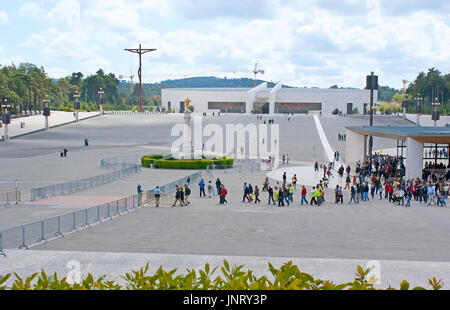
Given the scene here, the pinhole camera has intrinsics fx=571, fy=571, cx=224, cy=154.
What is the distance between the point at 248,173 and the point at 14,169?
15.2m

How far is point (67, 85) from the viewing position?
5674 inches

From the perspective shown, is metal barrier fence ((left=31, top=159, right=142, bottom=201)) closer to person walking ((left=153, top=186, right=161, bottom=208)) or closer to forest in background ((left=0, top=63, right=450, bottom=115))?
person walking ((left=153, top=186, right=161, bottom=208))

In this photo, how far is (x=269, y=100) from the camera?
132 m

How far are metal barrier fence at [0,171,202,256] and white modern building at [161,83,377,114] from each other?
110267 mm

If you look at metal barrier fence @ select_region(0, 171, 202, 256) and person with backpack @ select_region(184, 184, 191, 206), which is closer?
metal barrier fence @ select_region(0, 171, 202, 256)

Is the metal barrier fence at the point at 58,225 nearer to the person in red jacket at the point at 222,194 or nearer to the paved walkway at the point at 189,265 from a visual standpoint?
the paved walkway at the point at 189,265

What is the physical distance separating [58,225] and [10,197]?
954 cm

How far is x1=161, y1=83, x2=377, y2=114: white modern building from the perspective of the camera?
12925 centimetres

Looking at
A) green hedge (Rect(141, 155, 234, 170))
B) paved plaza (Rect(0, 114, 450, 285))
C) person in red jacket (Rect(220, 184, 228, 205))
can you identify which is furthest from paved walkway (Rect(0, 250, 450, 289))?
green hedge (Rect(141, 155, 234, 170))

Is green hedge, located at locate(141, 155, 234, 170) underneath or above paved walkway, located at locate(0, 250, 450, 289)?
underneath

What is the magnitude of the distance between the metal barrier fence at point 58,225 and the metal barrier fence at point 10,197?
5208mm

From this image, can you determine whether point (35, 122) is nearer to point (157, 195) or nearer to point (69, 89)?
point (157, 195)
